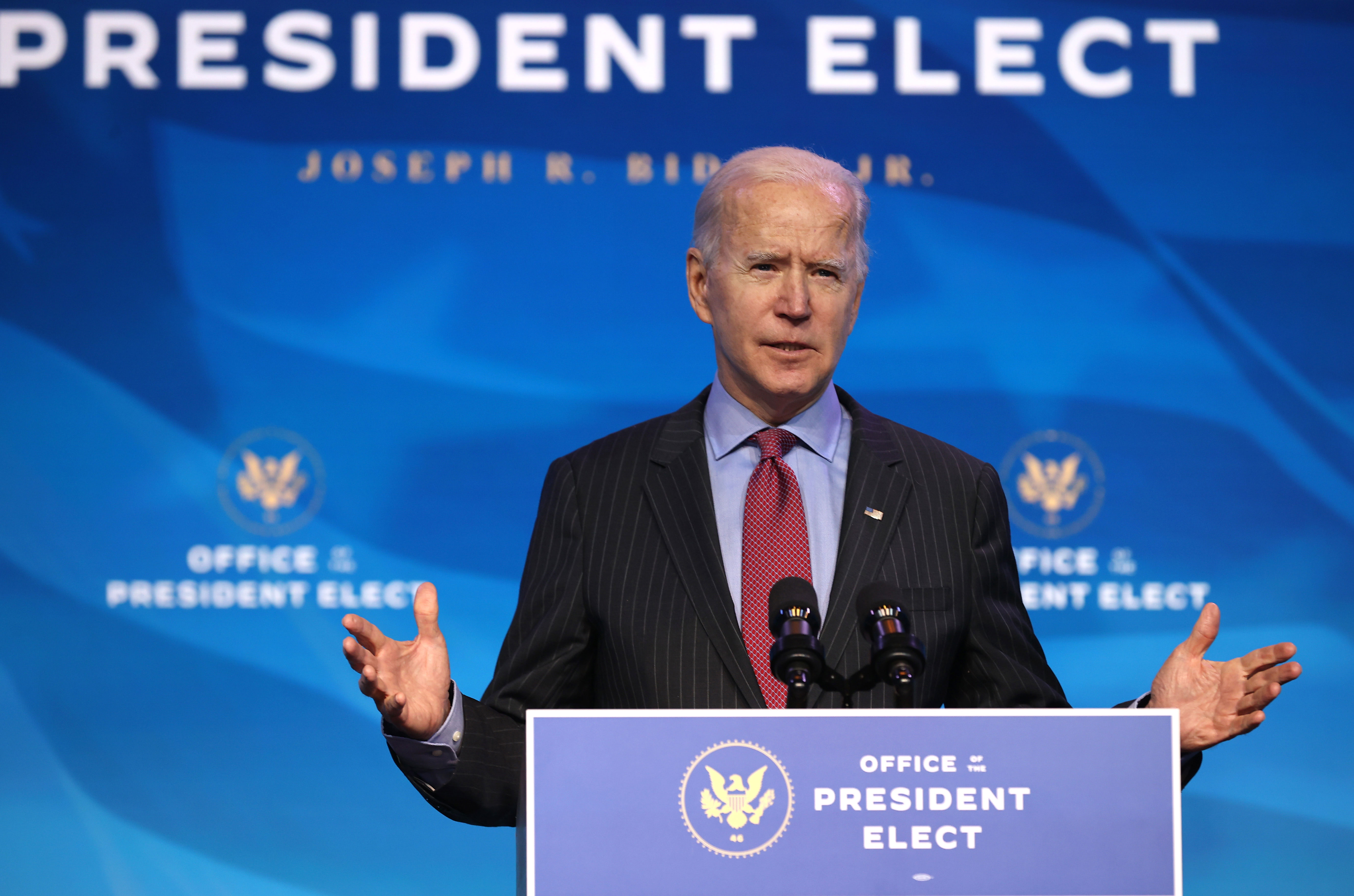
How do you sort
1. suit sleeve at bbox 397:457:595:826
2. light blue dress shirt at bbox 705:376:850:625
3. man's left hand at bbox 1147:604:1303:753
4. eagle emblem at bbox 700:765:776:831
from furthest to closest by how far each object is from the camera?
1. light blue dress shirt at bbox 705:376:850:625
2. suit sleeve at bbox 397:457:595:826
3. man's left hand at bbox 1147:604:1303:753
4. eagle emblem at bbox 700:765:776:831

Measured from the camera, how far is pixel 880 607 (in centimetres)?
134

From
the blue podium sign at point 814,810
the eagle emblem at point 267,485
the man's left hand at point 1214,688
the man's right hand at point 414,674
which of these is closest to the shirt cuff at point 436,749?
the man's right hand at point 414,674

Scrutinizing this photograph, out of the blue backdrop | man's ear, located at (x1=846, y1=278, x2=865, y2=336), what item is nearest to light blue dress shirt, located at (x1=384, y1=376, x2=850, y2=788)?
man's ear, located at (x1=846, y1=278, x2=865, y2=336)

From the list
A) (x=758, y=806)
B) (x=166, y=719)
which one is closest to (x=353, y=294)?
(x=166, y=719)

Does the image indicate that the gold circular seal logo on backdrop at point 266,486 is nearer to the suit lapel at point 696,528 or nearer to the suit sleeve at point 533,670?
the suit sleeve at point 533,670

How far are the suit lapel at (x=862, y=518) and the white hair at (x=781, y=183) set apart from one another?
25 centimetres

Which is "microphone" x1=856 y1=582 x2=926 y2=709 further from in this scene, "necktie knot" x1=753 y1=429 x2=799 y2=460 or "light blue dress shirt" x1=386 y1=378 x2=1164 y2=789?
"necktie knot" x1=753 y1=429 x2=799 y2=460

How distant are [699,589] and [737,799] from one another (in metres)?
0.55

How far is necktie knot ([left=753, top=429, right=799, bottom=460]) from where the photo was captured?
73.7 inches

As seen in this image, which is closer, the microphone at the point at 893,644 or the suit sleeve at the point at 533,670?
the microphone at the point at 893,644

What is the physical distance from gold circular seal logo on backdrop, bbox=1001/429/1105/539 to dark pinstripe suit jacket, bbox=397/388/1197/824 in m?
1.50

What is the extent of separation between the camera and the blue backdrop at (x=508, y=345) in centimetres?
335

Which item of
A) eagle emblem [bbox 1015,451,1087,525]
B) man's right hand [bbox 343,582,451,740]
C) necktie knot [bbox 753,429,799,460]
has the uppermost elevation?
eagle emblem [bbox 1015,451,1087,525]

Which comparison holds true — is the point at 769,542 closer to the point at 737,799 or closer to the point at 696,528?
the point at 696,528
